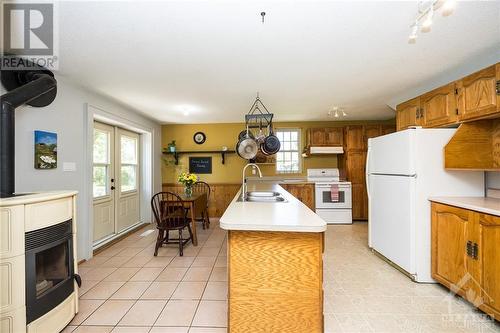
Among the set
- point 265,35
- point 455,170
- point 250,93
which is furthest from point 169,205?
point 455,170

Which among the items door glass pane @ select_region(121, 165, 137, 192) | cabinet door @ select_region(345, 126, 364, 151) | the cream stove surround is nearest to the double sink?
the cream stove surround

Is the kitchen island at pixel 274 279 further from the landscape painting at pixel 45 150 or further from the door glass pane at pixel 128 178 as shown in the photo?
the door glass pane at pixel 128 178

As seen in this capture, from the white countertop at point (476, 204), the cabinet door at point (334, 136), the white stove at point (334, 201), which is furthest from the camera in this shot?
the cabinet door at point (334, 136)

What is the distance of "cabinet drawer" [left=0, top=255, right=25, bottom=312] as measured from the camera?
4.50 feet

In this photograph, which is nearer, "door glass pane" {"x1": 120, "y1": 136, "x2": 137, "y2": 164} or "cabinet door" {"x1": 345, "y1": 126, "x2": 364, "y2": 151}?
"door glass pane" {"x1": 120, "y1": 136, "x2": 137, "y2": 164}

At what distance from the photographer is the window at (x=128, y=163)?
163 inches

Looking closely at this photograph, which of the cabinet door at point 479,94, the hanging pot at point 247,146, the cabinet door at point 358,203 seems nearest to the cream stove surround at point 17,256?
the hanging pot at point 247,146

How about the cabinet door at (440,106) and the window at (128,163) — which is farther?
the window at (128,163)

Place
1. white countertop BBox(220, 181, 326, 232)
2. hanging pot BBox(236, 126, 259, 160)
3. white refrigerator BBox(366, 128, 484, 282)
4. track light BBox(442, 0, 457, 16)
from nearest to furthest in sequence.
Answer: track light BBox(442, 0, 457, 16)
white countertop BBox(220, 181, 326, 232)
white refrigerator BBox(366, 128, 484, 282)
hanging pot BBox(236, 126, 259, 160)

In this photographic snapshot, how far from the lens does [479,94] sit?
81.0 inches

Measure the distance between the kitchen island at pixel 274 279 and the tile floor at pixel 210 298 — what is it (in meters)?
0.40

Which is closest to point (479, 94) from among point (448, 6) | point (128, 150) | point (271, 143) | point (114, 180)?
point (448, 6)

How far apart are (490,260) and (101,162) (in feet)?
15.5

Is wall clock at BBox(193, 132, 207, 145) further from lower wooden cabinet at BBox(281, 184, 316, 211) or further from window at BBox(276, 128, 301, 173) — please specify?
lower wooden cabinet at BBox(281, 184, 316, 211)
